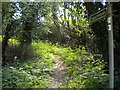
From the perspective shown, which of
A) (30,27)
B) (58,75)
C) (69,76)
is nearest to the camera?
(69,76)

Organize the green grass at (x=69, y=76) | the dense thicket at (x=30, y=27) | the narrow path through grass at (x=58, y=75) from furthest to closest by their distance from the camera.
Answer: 1. the dense thicket at (x=30, y=27)
2. the narrow path through grass at (x=58, y=75)
3. the green grass at (x=69, y=76)

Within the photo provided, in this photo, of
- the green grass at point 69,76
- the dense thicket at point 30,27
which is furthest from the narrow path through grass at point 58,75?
the dense thicket at point 30,27

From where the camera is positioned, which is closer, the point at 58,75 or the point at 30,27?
the point at 58,75

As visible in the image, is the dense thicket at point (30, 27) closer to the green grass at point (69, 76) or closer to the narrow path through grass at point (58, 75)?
the green grass at point (69, 76)

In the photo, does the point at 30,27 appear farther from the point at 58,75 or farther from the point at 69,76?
the point at 69,76

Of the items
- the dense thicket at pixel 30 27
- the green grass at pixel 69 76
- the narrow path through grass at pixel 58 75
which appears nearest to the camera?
the green grass at pixel 69 76

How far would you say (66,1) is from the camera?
152 inches

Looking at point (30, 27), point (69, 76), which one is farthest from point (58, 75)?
point (30, 27)

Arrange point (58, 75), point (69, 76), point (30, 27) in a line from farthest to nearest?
point (30, 27), point (58, 75), point (69, 76)

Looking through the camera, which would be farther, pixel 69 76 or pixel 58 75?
pixel 58 75

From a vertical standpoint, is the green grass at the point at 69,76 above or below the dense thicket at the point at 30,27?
below

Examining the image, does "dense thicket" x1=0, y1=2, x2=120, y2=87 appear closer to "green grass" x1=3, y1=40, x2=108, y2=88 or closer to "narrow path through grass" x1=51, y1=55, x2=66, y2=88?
"green grass" x1=3, y1=40, x2=108, y2=88

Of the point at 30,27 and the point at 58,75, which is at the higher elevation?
the point at 30,27

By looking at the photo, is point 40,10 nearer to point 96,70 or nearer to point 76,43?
point 76,43
